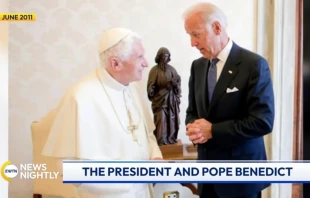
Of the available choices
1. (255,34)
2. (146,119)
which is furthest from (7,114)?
(255,34)

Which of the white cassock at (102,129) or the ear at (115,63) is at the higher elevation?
the ear at (115,63)

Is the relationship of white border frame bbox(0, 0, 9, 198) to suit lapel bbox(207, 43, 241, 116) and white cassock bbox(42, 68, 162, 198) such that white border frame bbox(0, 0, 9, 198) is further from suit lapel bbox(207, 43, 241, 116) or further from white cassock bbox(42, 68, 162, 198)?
suit lapel bbox(207, 43, 241, 116)

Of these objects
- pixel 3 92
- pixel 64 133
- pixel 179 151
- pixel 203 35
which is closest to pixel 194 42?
pixel 203 35

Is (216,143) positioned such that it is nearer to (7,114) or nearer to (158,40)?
(158,40)

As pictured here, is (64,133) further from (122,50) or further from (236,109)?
(236,109)

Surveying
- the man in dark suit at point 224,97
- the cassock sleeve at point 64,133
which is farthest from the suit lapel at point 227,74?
the cassock sleeve at point 64,133

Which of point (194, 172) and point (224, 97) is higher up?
point (224, 97)

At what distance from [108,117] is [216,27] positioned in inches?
17.3

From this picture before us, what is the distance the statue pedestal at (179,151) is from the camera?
4.55 ft

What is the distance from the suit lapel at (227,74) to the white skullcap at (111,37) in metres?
0.32

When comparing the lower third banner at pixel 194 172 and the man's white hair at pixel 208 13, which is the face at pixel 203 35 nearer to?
the man's white hair at pixel 208 13

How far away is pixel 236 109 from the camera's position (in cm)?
136

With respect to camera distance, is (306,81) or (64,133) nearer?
(64,133)

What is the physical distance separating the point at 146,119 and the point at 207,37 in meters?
0.32
